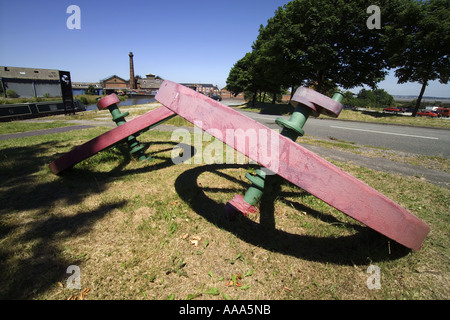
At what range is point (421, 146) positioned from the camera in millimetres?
7082

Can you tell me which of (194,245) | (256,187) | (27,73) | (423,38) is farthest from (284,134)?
(27,73)

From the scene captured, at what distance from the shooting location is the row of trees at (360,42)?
52.9 ft

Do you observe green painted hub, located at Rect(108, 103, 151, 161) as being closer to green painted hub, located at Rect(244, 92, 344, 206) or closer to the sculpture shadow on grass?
the sculpture shadow on grass

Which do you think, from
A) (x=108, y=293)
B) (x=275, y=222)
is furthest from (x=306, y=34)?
(x=108, y=293)

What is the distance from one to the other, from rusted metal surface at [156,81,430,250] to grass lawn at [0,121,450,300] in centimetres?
56

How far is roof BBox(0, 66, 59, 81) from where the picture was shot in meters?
47.3

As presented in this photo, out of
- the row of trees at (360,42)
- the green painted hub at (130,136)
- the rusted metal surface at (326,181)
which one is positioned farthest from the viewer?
the row of trees at (360,42)

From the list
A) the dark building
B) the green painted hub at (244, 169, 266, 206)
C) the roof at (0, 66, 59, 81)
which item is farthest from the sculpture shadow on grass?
the roof at (0, 66, 59, 81)

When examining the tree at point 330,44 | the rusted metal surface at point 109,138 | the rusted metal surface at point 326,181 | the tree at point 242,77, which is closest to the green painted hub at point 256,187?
the rusted metal surface at point 326,181

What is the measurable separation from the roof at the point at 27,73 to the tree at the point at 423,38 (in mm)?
71776

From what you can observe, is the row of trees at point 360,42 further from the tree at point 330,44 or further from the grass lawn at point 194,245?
the grass lawn at point 194,245

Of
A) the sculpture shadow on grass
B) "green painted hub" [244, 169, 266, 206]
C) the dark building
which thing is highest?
the dark building
